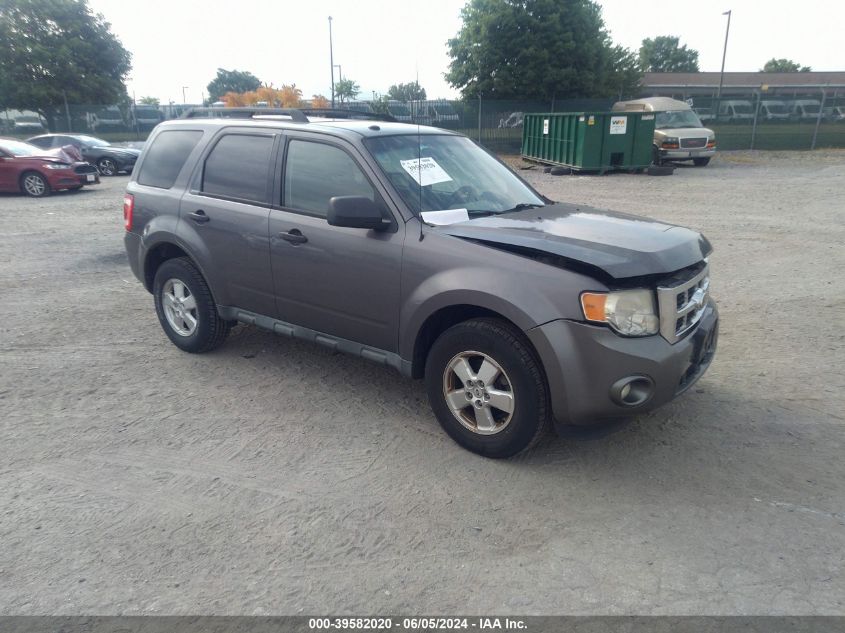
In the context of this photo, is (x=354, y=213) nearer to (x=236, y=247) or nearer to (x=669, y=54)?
(x=236, y=247)

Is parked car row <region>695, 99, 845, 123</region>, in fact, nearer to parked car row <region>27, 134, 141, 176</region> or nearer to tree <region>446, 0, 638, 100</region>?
tree <region>446, 0, 638, 100</region>

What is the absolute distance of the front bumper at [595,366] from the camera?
10.7ft

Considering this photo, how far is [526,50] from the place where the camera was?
30.3 m

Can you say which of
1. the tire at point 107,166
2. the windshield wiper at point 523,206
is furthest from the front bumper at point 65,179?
the windshield wiper at point 523,206

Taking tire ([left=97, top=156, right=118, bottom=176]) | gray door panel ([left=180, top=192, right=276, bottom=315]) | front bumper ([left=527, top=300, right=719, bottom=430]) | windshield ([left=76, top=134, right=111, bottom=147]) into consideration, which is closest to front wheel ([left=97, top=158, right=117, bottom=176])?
tire ([left=97, top=156, right=118, bottom=176])

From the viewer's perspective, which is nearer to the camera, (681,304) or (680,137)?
(681,304)

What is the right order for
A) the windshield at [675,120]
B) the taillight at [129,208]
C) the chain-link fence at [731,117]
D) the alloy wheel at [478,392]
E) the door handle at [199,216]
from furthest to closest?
the chain-link fence at [731,117], the windshield at [675,120], the taillight at [129,208], the door handle at [199,216], the alloy wheel at [478,392]

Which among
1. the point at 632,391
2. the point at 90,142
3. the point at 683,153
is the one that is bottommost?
the point at 632,391

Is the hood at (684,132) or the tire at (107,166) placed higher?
the hood at (684,132)

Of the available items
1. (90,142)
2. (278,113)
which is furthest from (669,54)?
(278,113)

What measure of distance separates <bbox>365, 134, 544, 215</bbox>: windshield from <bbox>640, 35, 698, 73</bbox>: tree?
97.5 metres

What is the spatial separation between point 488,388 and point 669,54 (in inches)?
4058

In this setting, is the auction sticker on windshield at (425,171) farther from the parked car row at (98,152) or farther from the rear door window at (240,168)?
the parked car row at (98,152)

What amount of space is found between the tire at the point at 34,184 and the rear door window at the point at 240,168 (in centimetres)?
1316
